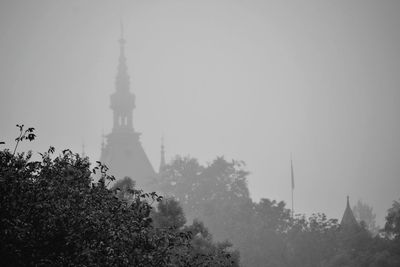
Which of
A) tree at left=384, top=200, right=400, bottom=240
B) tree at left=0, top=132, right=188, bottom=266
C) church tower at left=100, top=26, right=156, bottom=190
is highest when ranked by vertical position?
church tower at left=100, top=26, right=156, bottom=190

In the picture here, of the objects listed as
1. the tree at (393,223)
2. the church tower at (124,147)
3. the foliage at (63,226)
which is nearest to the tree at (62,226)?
the foliage at (63,226)

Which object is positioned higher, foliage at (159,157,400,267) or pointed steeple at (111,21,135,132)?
pointed steeple at (111,21,135,132)

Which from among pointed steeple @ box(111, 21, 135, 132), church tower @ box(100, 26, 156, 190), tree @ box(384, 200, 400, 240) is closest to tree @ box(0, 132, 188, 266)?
tree @ box(384, 200, 400, 240)

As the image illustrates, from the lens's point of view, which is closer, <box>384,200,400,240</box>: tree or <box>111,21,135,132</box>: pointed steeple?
<box>384,200,400,240</box>: tree

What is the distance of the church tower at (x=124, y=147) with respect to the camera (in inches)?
3957

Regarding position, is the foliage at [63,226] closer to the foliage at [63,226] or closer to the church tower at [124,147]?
the foliage at [63,226]

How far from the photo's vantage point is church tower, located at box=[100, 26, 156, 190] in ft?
330

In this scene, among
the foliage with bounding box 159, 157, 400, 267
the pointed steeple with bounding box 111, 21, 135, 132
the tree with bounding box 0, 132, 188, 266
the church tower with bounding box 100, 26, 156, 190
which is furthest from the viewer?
the pointed steeple with bounding box 111, 21, 135, 132

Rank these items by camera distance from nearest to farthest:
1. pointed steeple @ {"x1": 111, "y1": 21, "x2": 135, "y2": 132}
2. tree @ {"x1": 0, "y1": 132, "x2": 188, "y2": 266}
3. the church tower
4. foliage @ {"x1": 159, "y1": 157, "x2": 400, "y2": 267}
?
tree @ {"x1": 0, "y1": 132, "x2": 188, "y2": 266} → foliage @ {"x1": 159, "y1": 157, "x2": 400, "y2": 267} → the church tower → pointed steeple @ {"x1": 111, "y1": 21, "x2": 135, "y2": 132}

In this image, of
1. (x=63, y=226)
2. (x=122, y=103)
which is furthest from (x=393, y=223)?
(x=122, y=103)

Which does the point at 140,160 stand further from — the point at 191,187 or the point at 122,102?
the point at 191,187

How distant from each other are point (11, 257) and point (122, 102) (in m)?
96.0

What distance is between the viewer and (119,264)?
74.9 ft

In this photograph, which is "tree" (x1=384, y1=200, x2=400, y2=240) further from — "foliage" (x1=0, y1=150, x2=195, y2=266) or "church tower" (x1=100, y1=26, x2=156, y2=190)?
"foliage" (x1=0, y1=150, x2=195, y2=266)
